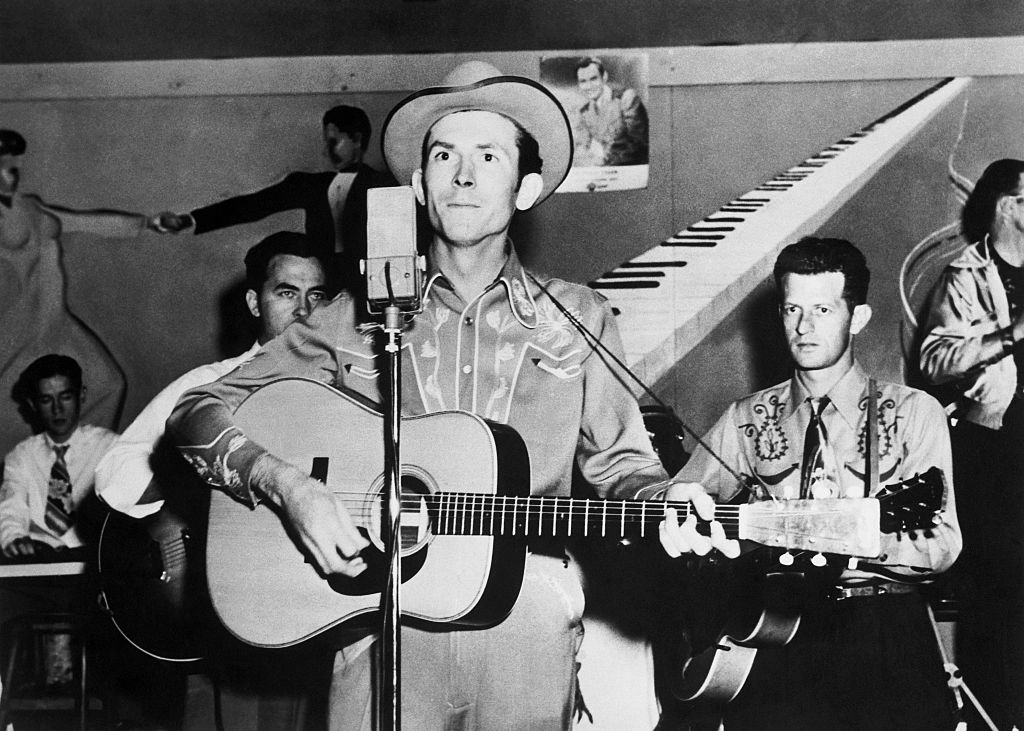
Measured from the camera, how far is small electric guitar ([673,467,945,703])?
2795 millimetres

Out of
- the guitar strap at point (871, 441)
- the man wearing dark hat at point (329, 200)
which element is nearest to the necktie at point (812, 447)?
the guitar strap at point (871, 441)

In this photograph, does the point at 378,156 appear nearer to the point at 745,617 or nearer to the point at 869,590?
the point at 745,617

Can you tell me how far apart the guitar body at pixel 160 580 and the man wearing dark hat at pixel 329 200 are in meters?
0.81

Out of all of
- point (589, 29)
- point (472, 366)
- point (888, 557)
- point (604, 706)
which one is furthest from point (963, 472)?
point (589, 29)

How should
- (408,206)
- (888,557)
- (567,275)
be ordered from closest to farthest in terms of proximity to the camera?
(408,206) → (888,557) → (567,275)

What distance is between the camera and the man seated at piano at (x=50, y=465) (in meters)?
3.18

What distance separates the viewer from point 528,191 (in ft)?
10.1

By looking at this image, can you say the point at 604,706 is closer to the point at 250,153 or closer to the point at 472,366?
the point at 472,366

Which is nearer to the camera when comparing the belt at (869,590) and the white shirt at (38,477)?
the belt at (869,590)

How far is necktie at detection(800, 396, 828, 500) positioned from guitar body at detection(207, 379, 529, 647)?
732 millimetres

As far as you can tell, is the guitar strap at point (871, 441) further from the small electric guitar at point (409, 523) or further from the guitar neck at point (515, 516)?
the guitar neck at point (515, 516)

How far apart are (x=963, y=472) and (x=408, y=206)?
5.31 feet

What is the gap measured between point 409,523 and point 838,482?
112cm

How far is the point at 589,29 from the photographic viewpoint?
10.5 feet
